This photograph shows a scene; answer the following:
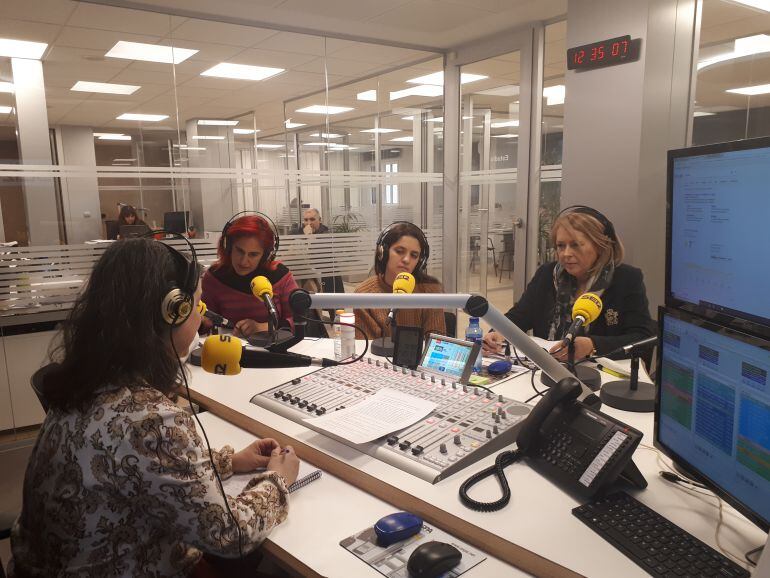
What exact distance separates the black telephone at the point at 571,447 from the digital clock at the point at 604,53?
102 inches

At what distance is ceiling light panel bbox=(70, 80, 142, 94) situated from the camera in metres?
3.53

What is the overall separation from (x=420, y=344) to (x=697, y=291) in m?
0.96

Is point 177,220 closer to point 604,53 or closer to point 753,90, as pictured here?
point 604,53

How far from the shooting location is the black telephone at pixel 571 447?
3.75 ft

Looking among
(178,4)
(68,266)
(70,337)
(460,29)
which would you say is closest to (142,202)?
(68,266)

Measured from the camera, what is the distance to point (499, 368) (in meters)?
1.93

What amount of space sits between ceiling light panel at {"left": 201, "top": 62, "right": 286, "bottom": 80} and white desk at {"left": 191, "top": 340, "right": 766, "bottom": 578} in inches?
131

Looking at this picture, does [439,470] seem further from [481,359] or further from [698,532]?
[481,359]

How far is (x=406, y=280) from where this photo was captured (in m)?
1.72

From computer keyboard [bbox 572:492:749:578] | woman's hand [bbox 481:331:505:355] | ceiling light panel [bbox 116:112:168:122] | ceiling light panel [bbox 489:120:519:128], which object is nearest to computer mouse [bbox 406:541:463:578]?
computer keyboard [bbox 572:492:749:578]

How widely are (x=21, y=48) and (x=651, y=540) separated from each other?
3922 mm

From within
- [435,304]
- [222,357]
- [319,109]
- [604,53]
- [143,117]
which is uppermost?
[604,53]

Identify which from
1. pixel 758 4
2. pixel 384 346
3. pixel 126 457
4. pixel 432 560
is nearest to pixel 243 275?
pixel 384 346

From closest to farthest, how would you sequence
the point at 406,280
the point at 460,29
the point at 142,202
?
Result: the point at 406,280, the point at 142,202, the point at 460,29
